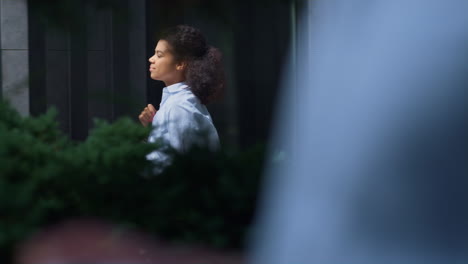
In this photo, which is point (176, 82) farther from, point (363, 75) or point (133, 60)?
point (363, 75)

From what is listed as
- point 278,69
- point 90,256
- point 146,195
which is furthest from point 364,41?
point 278,69

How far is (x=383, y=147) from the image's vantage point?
1715 millimetres

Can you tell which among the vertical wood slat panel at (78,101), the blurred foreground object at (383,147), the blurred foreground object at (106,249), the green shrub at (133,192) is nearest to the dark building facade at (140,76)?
the vertical wood slat panel at (78,101)

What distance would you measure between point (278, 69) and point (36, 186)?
217 inches

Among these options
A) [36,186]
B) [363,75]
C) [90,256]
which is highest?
[363,75]

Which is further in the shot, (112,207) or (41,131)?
(41,131)

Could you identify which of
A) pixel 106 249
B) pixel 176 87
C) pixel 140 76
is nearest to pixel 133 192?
pixel 106 249

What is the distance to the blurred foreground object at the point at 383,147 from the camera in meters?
1.69

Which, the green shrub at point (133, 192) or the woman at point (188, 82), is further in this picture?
the woman at point (188, 82)

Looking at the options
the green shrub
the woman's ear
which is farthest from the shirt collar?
the green shrub

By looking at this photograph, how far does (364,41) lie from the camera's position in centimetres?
180

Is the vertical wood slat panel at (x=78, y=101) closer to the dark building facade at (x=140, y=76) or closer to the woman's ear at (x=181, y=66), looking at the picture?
the dark building facade at (x=140, y=76)

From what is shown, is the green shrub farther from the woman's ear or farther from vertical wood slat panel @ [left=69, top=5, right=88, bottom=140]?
vertical wood slat panel @ [left=69, top=5, right=88, bottom=140]

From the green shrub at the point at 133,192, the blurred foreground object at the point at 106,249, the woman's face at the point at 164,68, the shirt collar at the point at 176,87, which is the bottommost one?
the blurred foreground object at the point at 106,249
